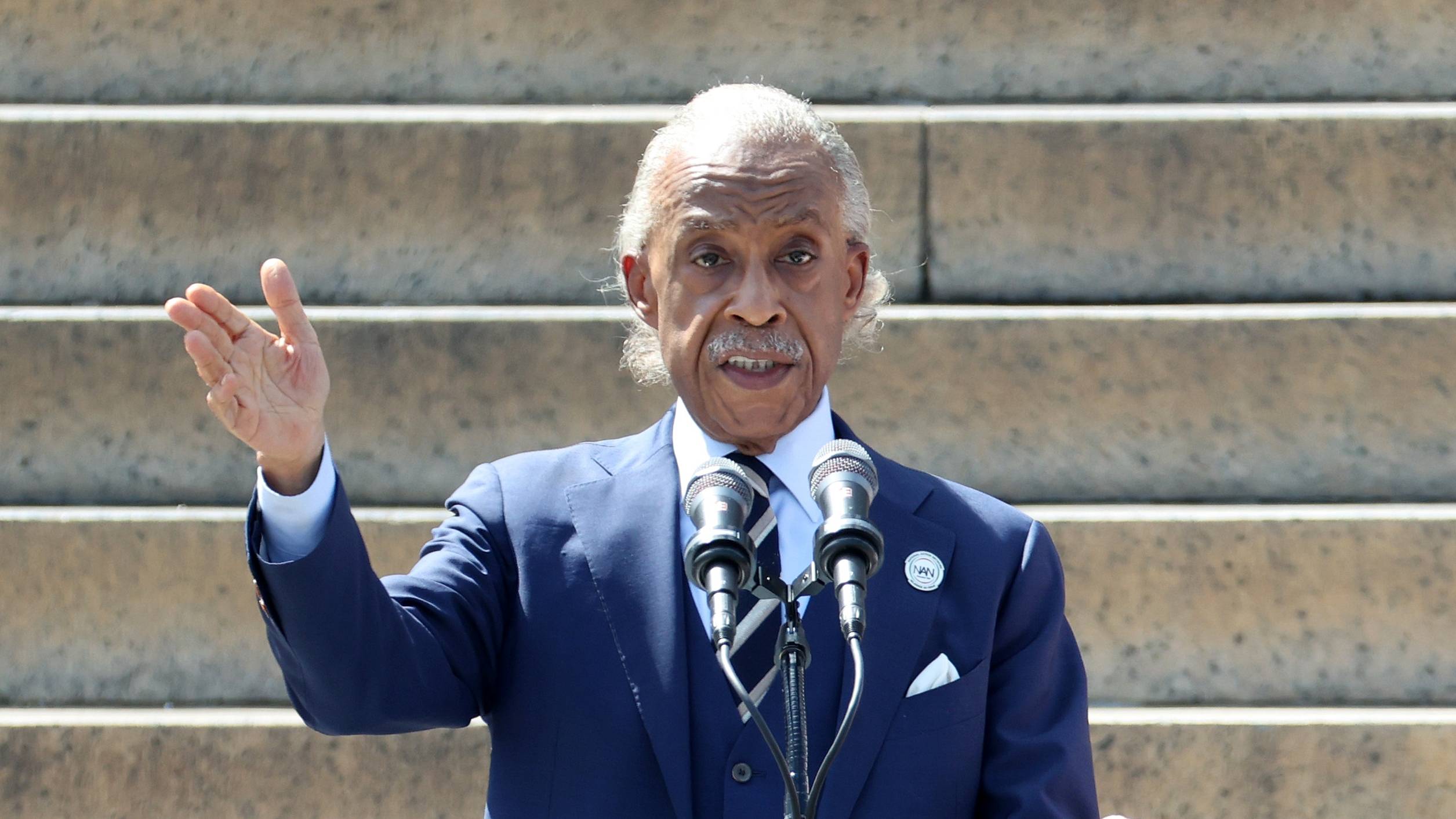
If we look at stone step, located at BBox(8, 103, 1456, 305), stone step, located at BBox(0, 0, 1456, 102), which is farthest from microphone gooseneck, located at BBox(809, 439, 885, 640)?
stone step, located at BBox(0, 0, 1456, 102)

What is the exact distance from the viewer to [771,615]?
6.57ft

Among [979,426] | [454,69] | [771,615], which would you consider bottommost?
[979,426]

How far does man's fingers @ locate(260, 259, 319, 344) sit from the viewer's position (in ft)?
5.89

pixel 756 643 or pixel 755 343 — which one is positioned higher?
pixel 755 343

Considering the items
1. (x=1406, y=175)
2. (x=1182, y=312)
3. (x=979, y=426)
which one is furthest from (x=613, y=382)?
(x=1406, y=175)

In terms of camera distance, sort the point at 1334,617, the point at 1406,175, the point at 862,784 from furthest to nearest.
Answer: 1. the point at 1406,175
2. the point at 1334,617
3. the point at 862,784

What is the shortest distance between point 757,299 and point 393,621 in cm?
61

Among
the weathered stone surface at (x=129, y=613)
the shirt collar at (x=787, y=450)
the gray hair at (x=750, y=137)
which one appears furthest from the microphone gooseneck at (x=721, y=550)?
the weathered stone surface at (x=129, y=613)

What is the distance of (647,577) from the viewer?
210cm

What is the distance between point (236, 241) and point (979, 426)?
185cm

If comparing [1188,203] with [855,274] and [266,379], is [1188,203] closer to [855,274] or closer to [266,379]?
[855,274]

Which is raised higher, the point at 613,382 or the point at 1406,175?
the point at 1406,175

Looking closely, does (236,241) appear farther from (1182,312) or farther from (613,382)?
(1182,312)

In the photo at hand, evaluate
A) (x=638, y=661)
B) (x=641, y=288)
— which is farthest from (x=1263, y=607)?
(x=638, y=661)
